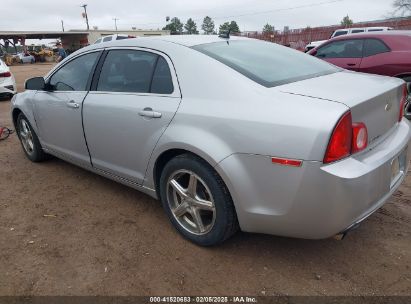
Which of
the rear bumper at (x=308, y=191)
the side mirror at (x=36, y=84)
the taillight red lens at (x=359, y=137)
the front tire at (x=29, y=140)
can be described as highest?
the side mirror at (x=36, y=84)

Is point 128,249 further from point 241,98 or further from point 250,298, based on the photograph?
point 241,98

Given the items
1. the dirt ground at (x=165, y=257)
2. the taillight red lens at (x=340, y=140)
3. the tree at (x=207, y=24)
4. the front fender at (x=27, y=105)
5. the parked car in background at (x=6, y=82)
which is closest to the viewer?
the taillight red lens at (x=340, y=140)

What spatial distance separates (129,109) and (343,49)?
589cm

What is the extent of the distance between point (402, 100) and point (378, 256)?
1172 mm

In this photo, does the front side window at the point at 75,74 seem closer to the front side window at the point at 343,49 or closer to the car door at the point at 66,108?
the car door at the point at 66,108

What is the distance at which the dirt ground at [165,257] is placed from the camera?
2.38 meters

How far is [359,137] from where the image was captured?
216 centimetres

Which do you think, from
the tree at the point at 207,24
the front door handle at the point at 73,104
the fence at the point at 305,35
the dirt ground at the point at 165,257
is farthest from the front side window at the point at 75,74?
the tree at the point at 207,24

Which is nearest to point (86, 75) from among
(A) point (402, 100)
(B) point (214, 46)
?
(B) point (214, 46)

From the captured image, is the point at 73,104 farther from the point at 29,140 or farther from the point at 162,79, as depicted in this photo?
the point at 29,140

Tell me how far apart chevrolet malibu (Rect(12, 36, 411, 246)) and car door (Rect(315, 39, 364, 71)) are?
14.5 ft

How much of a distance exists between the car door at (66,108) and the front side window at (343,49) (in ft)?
18.1

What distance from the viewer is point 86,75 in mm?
3600

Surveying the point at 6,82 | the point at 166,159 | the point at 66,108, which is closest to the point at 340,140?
the point at 166,159
